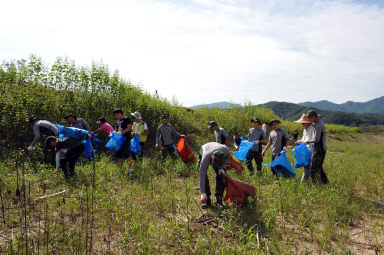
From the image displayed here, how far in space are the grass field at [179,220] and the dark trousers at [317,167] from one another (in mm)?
262

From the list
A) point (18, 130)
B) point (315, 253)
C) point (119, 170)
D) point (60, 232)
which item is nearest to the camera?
point (315, 253)

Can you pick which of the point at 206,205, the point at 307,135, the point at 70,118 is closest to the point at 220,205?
the point at 206,205

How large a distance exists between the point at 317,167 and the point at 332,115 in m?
113

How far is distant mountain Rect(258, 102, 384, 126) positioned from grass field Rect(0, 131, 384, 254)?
7770 cm

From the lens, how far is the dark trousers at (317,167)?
4949 mm

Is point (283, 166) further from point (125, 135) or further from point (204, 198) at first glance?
point (125, 135)

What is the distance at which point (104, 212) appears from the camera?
13.4ft

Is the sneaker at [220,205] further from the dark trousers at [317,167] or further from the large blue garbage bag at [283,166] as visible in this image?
the dark trousers at [317,167]

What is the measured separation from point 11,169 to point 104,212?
4.33 m

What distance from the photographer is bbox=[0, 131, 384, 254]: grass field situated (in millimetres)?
3006

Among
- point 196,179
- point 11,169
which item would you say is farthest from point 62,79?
point 196,179

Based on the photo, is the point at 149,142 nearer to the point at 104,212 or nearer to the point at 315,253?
the point at 104,212

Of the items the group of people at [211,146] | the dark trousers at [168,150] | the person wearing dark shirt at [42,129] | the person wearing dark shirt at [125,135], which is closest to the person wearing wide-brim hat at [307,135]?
the group of people at [211,146]

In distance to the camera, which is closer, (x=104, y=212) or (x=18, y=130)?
(x=104, y=212)
